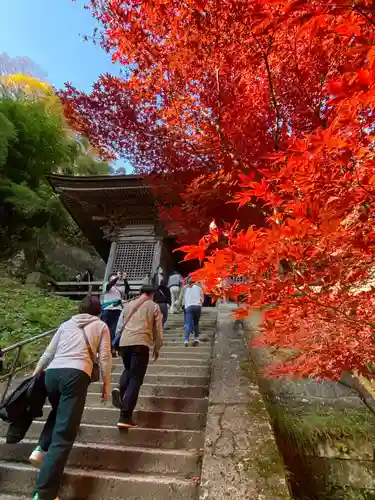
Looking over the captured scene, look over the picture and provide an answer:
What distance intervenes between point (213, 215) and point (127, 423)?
7.04m

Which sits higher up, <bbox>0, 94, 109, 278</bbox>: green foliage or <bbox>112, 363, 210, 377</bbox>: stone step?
<bbox>0, 94, 109, 278</bbox>: green foliage

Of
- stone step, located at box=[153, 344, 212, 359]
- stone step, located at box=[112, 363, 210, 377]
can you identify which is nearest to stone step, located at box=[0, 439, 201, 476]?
stone step, located at box=[112, 363, 210, 377]

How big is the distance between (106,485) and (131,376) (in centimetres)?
98

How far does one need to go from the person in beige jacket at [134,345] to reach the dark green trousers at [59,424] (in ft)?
2.52

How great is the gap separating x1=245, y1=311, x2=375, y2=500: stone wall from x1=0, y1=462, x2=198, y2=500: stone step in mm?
1147

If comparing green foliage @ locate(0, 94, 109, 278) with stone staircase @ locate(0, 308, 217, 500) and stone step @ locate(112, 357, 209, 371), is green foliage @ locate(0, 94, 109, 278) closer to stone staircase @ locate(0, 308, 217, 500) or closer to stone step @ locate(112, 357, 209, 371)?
stone step @ locate(112, 357, 209, 371)

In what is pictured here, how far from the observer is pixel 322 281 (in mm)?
2898

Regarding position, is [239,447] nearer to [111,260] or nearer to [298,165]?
[298,165]

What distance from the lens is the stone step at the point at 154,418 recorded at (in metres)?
3.42

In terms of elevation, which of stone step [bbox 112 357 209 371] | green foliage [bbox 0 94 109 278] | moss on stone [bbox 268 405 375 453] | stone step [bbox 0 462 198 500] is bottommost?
stone step [bbox 0 462 198 500]

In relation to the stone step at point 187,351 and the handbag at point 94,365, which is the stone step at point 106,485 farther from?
the stone step at point 187,351

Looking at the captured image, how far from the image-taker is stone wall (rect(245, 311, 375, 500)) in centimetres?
300

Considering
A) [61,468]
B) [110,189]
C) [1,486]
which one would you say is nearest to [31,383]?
[61,468]

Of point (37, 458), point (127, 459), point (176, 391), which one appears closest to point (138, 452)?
point (127, 459)
